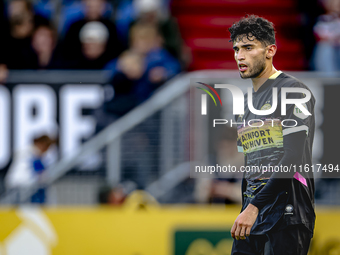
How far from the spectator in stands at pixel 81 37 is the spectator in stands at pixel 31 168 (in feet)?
4.98

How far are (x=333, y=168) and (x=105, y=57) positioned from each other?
7.84 meters

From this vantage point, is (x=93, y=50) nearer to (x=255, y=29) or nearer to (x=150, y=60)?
(x=150, y=60)

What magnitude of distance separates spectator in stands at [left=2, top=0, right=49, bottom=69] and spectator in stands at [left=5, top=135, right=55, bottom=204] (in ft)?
5.23

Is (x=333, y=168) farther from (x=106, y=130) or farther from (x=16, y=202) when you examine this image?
(x=16, y=202)

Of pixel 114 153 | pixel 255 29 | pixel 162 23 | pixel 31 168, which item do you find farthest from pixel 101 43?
pixel 255 29

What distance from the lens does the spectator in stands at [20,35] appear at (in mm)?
8758

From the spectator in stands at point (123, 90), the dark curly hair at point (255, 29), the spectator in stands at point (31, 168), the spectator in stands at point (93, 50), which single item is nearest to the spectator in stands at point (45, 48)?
the spectator in stands at point (93, 50)

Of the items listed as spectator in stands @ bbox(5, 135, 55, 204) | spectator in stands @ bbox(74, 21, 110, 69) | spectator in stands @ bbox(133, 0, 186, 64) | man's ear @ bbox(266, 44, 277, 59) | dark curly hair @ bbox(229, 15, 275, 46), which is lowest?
spectator in stands @ bbox(5, 135, 55, 204)

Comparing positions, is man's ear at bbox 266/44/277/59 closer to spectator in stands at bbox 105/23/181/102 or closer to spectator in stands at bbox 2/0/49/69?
spectator in stands at bbox 105/23/181/102

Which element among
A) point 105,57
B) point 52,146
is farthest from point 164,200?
point 105,57

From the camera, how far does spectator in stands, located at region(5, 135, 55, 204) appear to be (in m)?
7.68

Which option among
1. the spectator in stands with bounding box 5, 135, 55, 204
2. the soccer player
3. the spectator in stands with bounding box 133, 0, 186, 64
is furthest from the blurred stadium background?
the soccer player

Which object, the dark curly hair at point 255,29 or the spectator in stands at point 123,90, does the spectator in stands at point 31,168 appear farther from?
the dark curly hair at point 255,29

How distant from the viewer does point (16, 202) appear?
7695mm
